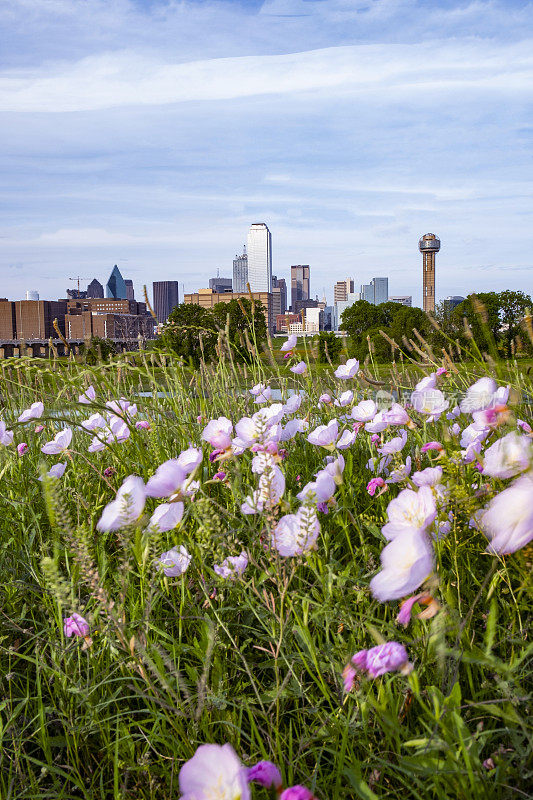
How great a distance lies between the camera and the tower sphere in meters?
109

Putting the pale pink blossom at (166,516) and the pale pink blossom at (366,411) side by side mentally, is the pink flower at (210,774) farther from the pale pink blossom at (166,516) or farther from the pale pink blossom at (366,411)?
the pale pink blossom at (366,411)

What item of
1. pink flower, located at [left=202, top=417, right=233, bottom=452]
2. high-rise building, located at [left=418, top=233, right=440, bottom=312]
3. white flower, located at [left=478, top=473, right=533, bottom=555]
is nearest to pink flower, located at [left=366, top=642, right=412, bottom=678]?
white flower, located at [left=478, top=473, right=533, bottom=555]

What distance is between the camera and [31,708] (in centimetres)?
100

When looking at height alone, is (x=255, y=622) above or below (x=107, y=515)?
below

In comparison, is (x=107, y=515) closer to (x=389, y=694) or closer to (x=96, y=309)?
(x=389, y=694)

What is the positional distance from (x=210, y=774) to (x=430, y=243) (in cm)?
11579

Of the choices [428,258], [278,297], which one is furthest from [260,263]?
[428,258]

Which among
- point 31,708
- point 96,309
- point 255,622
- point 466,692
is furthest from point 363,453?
point 96,309

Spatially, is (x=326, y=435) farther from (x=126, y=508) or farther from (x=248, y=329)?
(x=248, y=329)

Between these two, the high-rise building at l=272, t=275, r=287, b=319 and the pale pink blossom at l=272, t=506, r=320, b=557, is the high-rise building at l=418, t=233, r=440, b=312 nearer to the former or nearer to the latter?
the high-rise building at l=272, t=275, r=287, b=319

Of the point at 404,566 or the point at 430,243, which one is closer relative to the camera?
the point at 404,566

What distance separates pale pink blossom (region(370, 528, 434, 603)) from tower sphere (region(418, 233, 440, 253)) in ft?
379

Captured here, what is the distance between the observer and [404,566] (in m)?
0.44

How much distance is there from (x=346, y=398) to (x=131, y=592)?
3.26 ft
